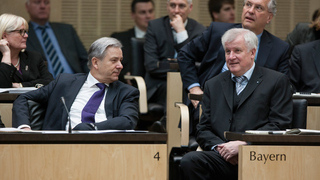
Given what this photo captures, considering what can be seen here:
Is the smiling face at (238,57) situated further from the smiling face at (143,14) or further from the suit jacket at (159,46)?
the smiling face at (143,14)

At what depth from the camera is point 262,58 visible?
4707mm

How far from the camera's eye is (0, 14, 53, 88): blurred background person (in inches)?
190

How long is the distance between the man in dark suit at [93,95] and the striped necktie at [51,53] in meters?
2.50

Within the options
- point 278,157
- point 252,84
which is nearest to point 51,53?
point 252,84

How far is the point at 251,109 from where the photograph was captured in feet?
12.7

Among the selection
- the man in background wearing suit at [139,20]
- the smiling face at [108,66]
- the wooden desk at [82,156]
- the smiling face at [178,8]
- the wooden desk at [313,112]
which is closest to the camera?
the wooden desk at [82,156]

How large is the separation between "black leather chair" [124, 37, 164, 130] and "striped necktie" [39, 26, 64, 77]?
35.1 inches

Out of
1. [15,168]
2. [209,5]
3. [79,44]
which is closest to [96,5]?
[79,44]

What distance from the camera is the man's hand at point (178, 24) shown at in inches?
245

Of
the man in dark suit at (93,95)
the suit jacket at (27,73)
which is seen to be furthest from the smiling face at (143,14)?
the man in dark suit at (93,95)

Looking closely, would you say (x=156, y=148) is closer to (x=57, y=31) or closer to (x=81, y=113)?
(x=81, y=113)

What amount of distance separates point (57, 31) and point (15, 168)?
13.1 ft

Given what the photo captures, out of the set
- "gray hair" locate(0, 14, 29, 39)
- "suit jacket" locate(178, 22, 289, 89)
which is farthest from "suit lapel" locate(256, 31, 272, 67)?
"gray hair" locate(0, 14, 29, 39)

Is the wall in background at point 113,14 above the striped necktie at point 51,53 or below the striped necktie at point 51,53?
above
